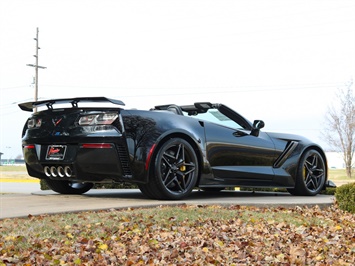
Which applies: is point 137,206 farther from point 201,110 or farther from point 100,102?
point 201,110

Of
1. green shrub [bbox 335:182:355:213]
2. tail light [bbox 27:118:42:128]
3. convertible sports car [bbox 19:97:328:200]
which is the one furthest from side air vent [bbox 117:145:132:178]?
green shrub [bbox 335:182:355:213]

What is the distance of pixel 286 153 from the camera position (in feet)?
32.0

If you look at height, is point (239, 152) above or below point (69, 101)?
below

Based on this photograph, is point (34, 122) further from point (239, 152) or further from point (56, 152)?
point (239, 152)

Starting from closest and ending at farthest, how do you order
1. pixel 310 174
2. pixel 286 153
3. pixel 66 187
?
pixel 286 153, pixel 66 187, pixel 310 174

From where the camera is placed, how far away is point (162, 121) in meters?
7.88

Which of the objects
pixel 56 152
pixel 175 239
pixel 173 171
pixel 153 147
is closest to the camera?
pixel 175 239

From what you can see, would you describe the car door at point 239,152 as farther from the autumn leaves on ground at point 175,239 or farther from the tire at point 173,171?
the autumn leaves on ground at point 175,239

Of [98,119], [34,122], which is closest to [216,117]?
[98,119]

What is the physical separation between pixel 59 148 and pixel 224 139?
8.14 feet

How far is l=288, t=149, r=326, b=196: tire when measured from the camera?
9992 millimetres

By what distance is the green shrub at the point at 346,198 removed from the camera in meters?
8.59

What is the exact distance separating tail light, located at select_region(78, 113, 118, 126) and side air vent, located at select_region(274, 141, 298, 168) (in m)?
3.26

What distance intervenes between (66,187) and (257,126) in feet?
11.4
